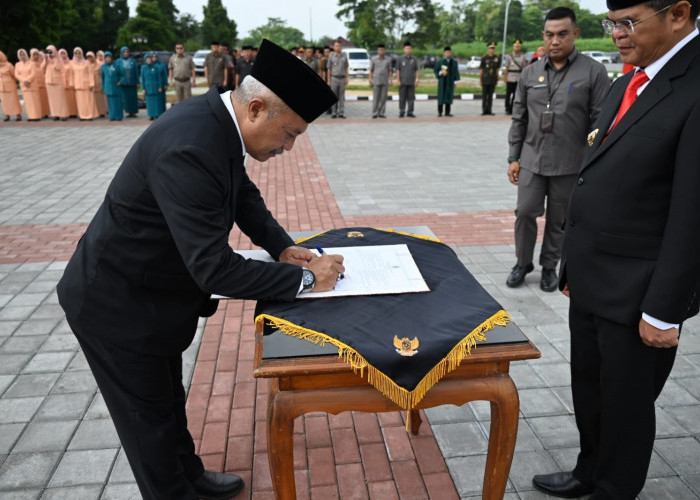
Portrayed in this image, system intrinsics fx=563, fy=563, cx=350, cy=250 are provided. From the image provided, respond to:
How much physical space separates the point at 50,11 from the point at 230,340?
32.9 m

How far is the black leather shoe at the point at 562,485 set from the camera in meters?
2.38

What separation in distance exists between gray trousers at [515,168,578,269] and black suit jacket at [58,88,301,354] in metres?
2.95

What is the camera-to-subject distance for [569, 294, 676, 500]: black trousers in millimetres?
1992

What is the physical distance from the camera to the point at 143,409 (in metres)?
1.91

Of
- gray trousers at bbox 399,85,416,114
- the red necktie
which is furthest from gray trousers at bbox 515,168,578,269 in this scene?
gray trousers at bbox 399,85,416,114

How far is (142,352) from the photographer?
185 centimetres

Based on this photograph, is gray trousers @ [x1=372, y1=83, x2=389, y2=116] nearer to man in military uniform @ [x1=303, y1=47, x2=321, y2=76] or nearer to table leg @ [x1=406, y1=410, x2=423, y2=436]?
man in military uniform @ [x1=303, y1=47, x2=321, y2=76]

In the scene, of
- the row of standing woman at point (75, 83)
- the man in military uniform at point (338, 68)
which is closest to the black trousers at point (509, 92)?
the man in military uniform at point (338, 68)

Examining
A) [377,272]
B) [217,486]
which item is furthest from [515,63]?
[217,486]

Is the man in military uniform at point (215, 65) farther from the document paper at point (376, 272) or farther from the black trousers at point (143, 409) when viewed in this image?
the black trousers at point (143, 409)

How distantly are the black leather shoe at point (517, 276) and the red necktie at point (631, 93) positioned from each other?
2.51 m

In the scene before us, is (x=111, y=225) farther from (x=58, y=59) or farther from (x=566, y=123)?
(x=58, y=59)

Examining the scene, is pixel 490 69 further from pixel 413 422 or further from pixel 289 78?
pixel 289 78

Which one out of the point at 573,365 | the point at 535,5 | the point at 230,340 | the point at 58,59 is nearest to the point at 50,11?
the point at 58,59
